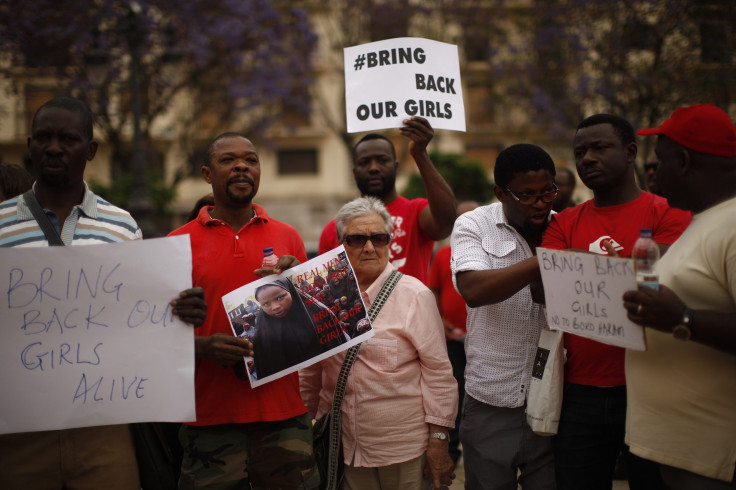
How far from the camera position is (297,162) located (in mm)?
28391

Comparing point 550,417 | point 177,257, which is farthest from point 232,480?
point 550,417

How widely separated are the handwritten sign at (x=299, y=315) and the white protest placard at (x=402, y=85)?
3.64 ft

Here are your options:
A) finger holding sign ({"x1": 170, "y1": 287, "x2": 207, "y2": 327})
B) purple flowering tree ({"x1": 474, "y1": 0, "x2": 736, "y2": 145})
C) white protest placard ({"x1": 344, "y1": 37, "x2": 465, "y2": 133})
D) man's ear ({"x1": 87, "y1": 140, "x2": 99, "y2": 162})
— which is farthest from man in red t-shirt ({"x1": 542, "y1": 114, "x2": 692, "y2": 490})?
purple flowering tree ({"x1": 474, "y1": 0, "x2": 736, "y2": 145})

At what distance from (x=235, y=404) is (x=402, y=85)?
210 cm

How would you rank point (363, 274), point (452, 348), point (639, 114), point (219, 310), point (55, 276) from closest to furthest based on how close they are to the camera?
point (55, 276)
point (219, 310)
point (363, 274)
point (452, 348)
point (639, 114)

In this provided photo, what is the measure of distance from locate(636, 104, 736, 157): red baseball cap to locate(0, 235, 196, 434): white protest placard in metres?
2.05

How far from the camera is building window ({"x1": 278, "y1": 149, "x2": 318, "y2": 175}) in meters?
28.3

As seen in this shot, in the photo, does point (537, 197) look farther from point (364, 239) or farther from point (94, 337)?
point (94, 337)

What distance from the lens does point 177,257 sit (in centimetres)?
283

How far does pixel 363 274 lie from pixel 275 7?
52.1 ft

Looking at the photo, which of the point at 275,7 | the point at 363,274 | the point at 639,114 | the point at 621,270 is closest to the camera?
the point at 621,270

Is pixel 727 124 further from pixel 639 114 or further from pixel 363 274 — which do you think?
pixel 639 114

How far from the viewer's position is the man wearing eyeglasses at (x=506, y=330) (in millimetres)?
3061

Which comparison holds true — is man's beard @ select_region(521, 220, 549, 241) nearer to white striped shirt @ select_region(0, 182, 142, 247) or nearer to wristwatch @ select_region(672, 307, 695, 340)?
wristwatch @ select_region(672, 307, 695, 340)
